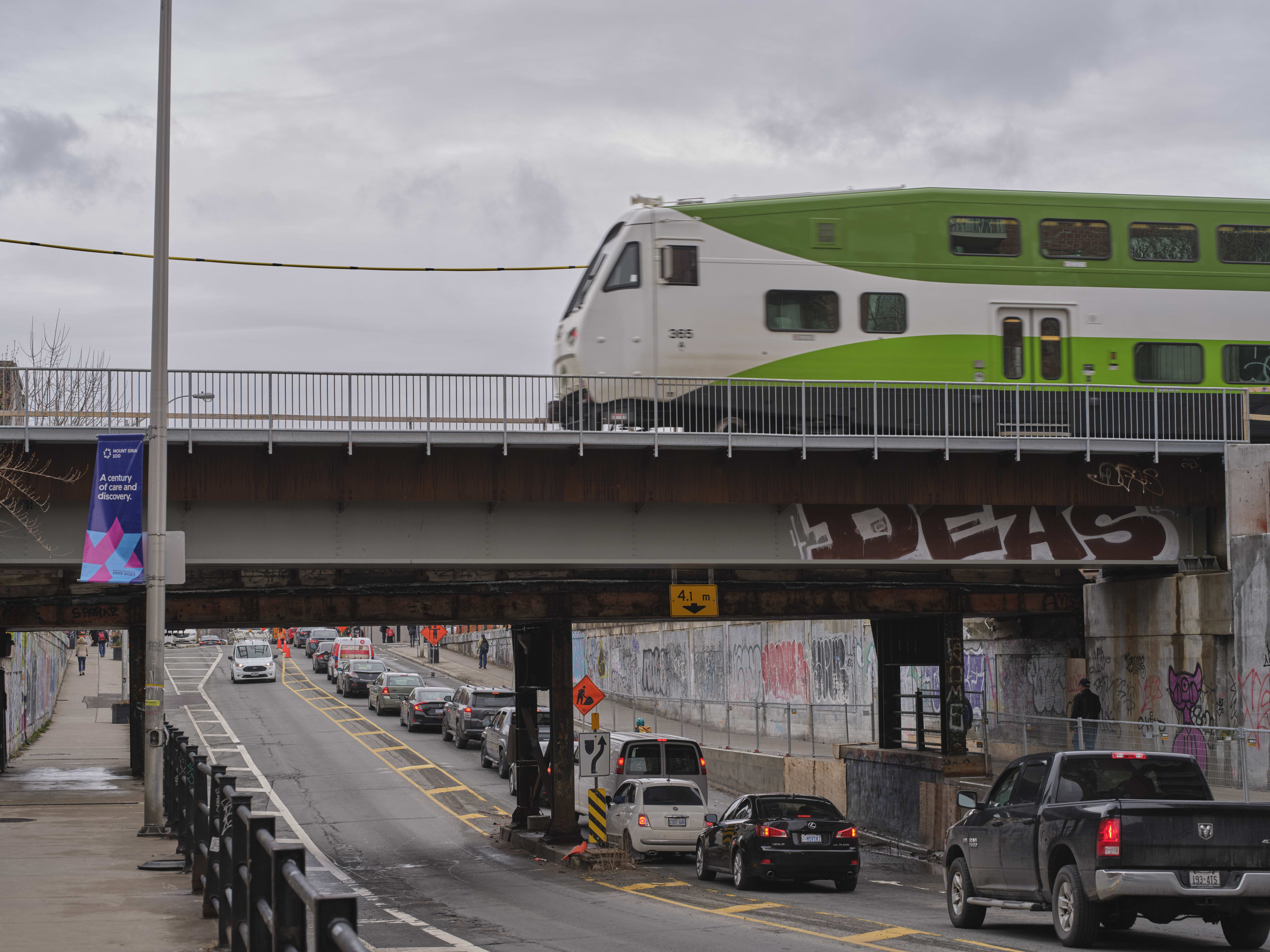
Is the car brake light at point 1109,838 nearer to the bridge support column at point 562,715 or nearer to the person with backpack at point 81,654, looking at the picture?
the bridge support column at point 562,715

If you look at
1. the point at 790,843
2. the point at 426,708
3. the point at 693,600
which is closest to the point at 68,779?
the point at 426,708

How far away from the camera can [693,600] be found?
27.4m

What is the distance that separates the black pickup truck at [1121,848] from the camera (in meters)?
12.6

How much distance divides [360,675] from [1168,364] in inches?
1648

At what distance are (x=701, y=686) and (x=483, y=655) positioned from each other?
2567cm

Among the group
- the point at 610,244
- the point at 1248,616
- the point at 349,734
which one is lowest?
the point at 349,734

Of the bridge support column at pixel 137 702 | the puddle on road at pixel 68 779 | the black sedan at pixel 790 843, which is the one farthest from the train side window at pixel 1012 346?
the bridge support column at pixel 137 702

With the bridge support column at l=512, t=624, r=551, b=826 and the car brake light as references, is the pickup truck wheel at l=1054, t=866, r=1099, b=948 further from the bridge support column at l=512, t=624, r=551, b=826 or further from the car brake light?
the bridge support column at l=512, t=624, r=551, b=826

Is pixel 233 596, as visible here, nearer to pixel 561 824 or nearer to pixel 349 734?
pixel 561 824

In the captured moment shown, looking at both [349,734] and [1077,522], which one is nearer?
[1077,522]

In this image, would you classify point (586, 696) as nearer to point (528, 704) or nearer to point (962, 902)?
point (528, 704)

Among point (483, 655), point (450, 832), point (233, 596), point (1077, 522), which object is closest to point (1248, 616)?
point (1077, 522)

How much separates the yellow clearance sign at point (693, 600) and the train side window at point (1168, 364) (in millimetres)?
8707

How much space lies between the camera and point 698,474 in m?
24.0
